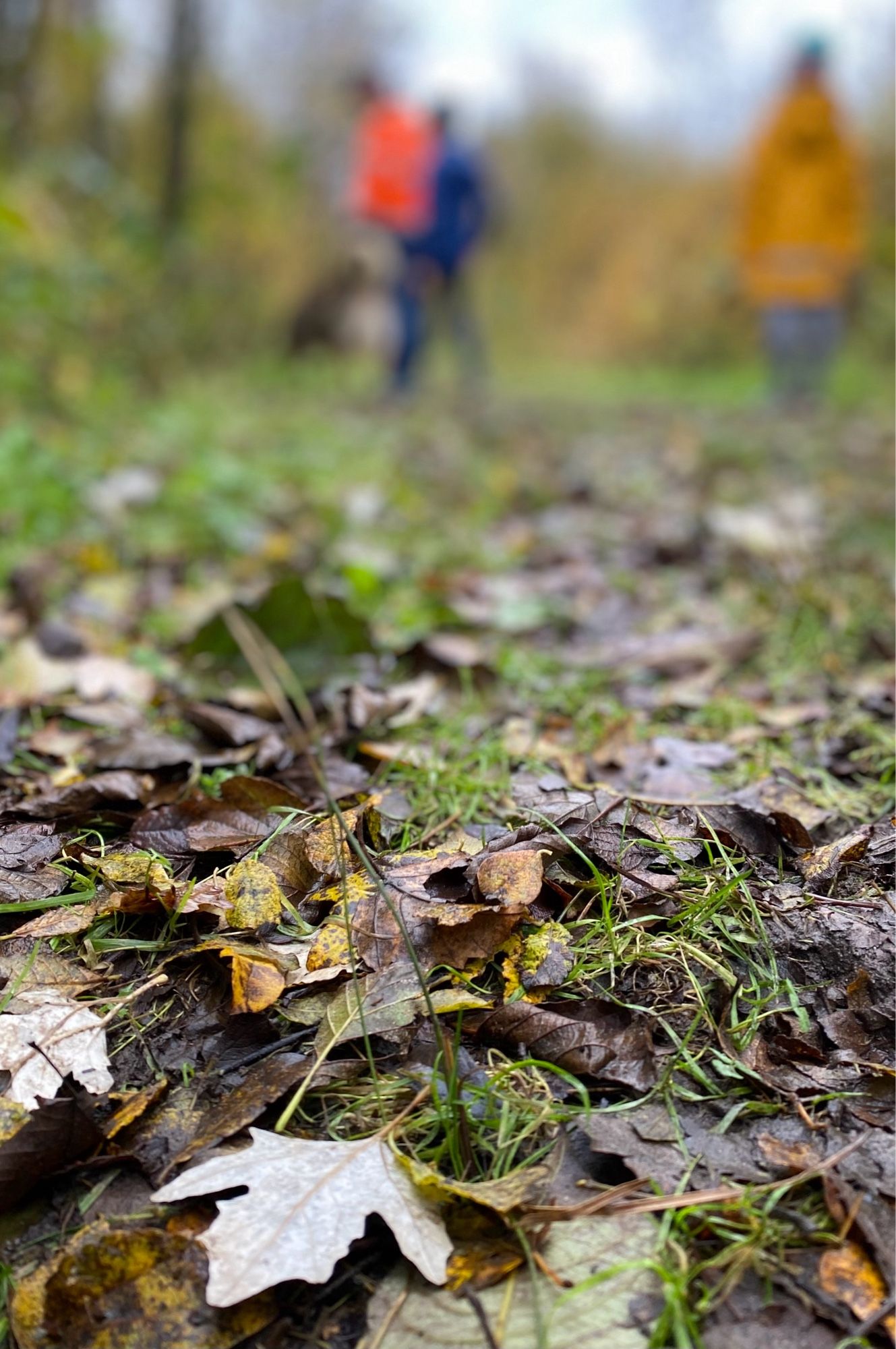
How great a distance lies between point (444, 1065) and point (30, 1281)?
449 millimetres

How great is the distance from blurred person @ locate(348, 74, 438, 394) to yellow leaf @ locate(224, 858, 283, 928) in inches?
308

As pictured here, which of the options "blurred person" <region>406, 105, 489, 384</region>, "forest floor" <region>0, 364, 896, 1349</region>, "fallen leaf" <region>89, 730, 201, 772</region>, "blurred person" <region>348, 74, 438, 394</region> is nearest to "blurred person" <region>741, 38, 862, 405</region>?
"blurred person" <region>406, 105, 489, 384</region>

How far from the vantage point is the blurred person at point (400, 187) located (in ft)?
29.2

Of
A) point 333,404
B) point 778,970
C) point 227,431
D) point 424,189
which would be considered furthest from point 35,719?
point 424,189

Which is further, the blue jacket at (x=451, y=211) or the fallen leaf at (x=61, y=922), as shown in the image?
the blue jacket at (x=451, y=211)

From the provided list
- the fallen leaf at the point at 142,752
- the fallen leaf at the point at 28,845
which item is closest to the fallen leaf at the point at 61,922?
the fallen leaf at the point at 28,845

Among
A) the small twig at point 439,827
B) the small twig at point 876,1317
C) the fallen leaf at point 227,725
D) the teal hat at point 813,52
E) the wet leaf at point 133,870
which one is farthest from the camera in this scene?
the teal hat at point 813,52

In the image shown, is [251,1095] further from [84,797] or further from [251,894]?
[84,797]

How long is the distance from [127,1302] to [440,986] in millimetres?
458

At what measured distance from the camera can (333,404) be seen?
8.05m

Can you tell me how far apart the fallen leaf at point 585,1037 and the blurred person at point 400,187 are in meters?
8.07

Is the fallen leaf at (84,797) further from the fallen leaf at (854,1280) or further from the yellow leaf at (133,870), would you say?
the fallen leaf at (854,1280)

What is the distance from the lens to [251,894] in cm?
137

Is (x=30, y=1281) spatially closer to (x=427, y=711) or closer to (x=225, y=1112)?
(x=225, y=1112)
